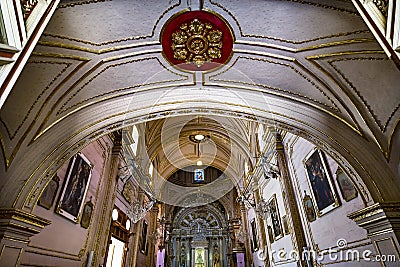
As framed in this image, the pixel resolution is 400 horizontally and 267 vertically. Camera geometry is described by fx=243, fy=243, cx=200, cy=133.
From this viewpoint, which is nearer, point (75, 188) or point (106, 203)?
point (75, 188)

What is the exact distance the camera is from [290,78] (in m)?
5.47

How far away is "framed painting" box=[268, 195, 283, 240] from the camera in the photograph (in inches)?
358

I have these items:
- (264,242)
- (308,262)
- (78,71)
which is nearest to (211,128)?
(264,242)

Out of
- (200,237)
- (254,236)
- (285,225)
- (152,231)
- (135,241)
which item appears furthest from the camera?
(200,237)

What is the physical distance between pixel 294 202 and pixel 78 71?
697 centimetres

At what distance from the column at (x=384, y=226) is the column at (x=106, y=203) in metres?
6.82

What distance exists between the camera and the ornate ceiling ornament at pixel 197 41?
181 inches

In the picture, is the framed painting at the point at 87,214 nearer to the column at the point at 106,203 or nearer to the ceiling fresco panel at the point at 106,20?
the column at the point at 106,203

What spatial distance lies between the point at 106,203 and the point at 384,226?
23.6ft

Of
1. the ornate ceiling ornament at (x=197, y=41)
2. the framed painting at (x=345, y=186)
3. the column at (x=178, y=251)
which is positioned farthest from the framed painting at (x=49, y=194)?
the column at (x=178, y=251)

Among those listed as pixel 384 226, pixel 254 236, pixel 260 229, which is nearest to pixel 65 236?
pixel 384 226

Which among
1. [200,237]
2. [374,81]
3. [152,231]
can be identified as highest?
[200,237]

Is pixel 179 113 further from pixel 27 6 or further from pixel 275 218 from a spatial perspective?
pixel 275 218

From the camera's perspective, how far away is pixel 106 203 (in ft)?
25.5
